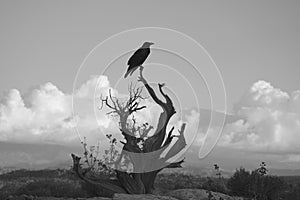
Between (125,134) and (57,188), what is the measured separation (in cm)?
808

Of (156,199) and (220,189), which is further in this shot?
(220,189)

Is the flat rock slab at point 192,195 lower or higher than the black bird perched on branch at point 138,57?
lower

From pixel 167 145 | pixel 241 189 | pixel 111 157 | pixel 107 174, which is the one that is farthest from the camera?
pixel 107 174

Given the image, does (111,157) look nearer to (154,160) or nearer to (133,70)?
(154,160)

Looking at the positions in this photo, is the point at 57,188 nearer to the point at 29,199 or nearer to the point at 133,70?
the point at 29,199

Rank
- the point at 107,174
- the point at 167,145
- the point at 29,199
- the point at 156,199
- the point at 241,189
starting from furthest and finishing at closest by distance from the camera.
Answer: the point at 107,174 < the point at 241,189 < the point at 167,145 < the point at 29,199 < the point at 156,199

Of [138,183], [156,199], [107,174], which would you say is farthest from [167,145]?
[107,174]

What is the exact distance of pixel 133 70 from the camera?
24.2 m

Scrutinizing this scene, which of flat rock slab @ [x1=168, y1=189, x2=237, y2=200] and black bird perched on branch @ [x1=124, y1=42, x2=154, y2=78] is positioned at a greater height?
black bird perched on branch @ [x1=124, y1=42, x2=154, y2=78]

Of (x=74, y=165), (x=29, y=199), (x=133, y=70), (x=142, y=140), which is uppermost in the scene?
(x=133, y=70)

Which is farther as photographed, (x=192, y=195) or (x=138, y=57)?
(x=192, y=195)

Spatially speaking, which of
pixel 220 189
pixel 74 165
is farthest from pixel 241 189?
pixel 74 165

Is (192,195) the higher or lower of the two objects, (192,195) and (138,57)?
the lower

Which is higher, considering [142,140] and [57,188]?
[142,140]
